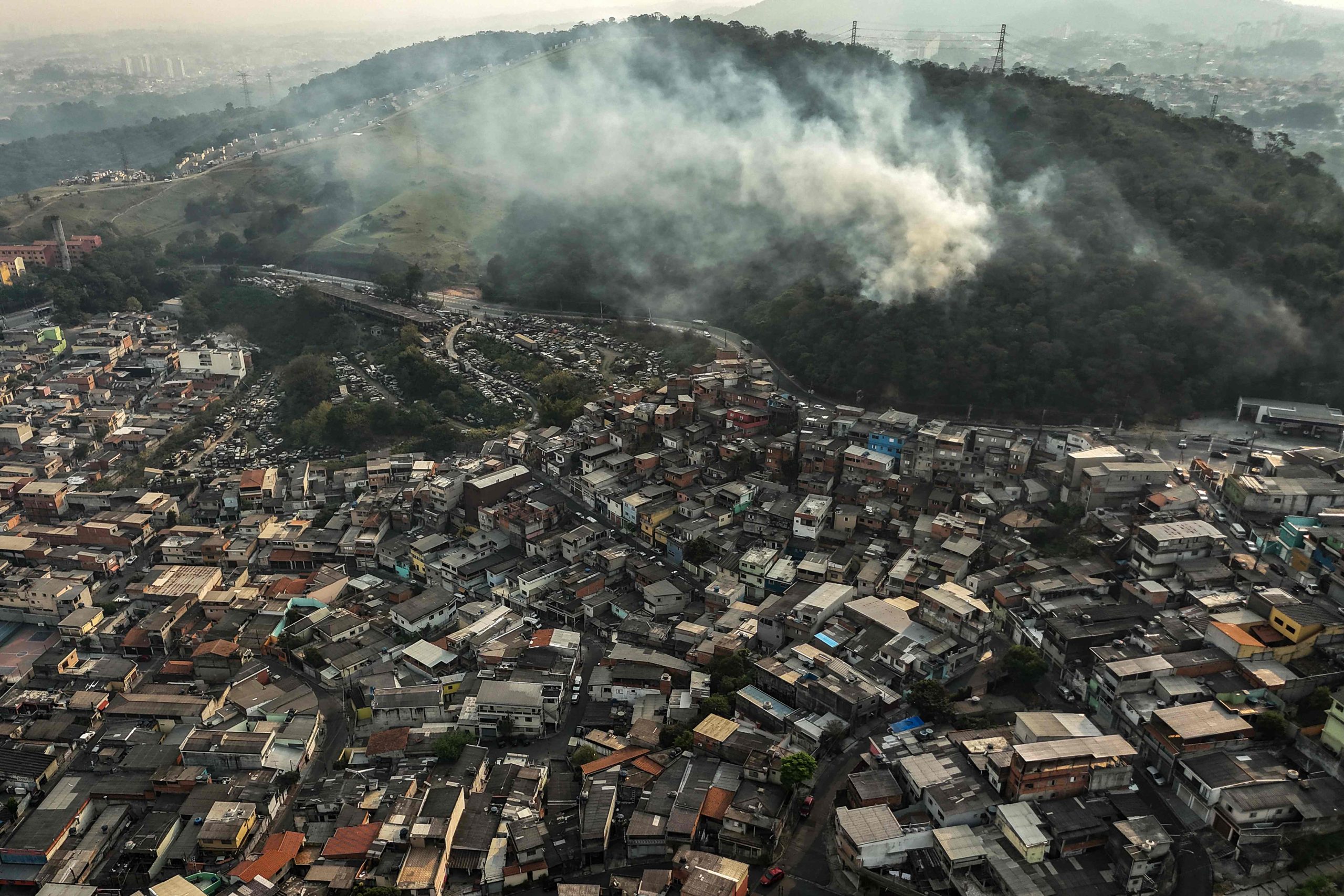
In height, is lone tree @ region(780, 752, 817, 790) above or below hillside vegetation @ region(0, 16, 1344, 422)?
below

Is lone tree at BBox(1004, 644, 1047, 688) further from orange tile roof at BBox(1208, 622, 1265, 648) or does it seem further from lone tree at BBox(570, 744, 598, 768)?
lone tree at BBox(570, 744, 598, 768)

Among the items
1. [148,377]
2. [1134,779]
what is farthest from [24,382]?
[1134,779]

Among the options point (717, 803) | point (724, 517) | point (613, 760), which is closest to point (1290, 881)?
point (717, 803)

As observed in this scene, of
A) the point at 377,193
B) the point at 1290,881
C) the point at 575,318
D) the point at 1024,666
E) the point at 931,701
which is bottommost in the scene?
the point at 1290,881

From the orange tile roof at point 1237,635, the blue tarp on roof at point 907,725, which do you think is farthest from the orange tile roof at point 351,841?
the orange tile roof at point 1237,635

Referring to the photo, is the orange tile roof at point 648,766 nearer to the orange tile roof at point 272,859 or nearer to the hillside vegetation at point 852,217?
the orange tile roof at point 272,859

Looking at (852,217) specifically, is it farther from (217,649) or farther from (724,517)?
(217,649)

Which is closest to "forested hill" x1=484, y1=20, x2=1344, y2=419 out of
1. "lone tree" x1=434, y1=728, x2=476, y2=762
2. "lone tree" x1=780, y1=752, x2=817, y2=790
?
"lone tree" x1=780, y1=752, x2=817, y2=790

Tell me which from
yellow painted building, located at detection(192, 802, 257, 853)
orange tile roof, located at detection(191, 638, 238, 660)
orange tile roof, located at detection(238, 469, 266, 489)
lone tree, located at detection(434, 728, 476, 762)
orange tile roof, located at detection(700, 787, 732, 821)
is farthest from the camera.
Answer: orange tile roof, located at detection(238, 469, 266, 489)
